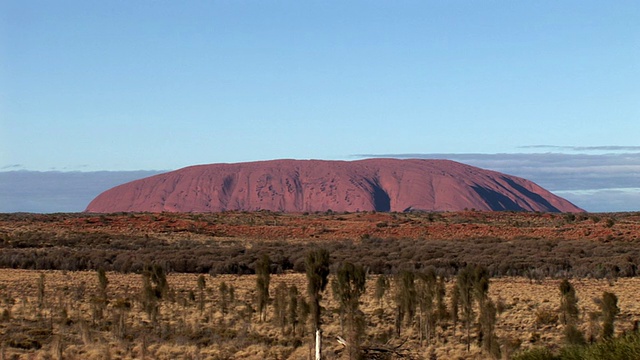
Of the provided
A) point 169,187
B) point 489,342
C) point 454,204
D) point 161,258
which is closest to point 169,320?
point 489,342

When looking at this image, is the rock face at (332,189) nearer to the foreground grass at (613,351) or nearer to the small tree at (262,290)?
the small tree at (262,290)

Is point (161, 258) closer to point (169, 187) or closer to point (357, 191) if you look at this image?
point (357, 191)

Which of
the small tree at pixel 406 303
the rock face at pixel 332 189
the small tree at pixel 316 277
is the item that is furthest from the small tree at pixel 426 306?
the rock face at pixel 332 189

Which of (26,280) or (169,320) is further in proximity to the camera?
(26,280)

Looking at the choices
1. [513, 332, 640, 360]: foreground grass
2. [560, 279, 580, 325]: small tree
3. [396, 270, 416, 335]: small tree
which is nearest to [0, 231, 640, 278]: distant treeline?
[396, 270, 416, 335]: small tree

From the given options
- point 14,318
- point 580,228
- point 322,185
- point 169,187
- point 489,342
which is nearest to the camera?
point 489,342

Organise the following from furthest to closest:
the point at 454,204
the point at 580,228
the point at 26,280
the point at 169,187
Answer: the point at 169,187
the point at 454,204
the point at 580,228
the point at 26,280

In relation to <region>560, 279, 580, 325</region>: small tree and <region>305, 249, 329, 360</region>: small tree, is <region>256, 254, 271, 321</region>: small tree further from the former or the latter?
<region>560, 279, 580, 325</region>: small tree
